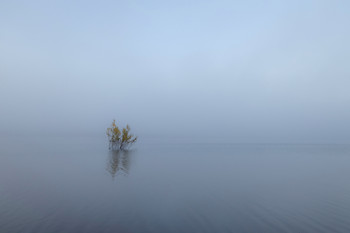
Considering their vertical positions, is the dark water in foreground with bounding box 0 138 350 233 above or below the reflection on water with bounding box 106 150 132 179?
below

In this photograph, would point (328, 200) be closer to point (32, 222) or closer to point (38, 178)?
point (32, 222)

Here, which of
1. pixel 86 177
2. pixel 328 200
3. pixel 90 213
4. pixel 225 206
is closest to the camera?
pixel 90 213

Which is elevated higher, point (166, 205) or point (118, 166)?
point (118, 166)

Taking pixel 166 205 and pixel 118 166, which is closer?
pixel 166 205

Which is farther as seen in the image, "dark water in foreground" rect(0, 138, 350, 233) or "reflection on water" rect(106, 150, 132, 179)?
"reflection on water" rect(106, 150, 132, 179)

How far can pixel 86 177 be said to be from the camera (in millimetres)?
29422

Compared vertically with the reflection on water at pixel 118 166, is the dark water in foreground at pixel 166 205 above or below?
below

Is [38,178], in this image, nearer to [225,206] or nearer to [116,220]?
[116,220]

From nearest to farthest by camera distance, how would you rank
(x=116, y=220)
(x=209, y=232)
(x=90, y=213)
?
(x=209, y=232), (x=116, y=220), (x=90, y=213)

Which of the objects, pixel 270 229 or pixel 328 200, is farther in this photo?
pixel 328 200

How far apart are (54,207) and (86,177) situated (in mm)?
13211

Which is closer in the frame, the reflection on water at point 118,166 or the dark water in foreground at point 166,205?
the dark water in foreground at point 166,205

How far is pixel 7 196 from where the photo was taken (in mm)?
19156

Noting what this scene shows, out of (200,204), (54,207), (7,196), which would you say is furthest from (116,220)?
(7,196)
